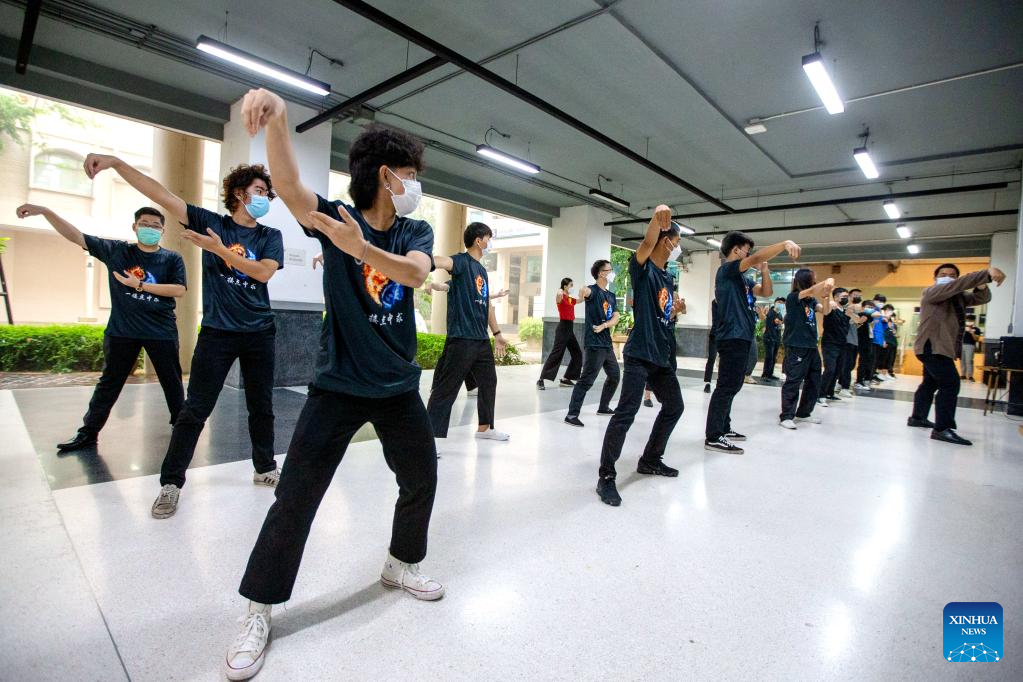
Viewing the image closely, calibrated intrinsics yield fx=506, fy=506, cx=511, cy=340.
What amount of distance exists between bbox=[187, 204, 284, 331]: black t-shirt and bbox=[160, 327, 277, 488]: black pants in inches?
2.2

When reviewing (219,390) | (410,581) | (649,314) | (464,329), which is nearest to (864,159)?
(649,314)

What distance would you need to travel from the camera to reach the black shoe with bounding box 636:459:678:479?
3.17 m

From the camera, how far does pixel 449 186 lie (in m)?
9.93

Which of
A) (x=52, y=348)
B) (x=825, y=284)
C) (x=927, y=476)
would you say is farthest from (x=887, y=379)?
(x=52, y=348)

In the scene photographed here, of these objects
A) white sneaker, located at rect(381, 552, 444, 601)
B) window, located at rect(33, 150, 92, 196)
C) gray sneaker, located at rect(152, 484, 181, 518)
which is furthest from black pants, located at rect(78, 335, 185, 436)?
window, located at rect(33, 150, 92, 196)

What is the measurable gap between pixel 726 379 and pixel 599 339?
144cm

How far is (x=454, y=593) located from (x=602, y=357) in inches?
140

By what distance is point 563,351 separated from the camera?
7004 mm

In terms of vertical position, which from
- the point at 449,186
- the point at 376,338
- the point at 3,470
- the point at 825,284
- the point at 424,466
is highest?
the point at 449,186

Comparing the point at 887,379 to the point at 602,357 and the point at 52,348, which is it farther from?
the point at 52,348

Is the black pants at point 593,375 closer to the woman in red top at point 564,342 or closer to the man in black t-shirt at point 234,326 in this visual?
the woman in red top at point 564,342

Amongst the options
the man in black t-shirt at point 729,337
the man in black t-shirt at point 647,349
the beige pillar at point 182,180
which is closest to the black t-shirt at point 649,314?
the man in black t-shirt at point 647,349

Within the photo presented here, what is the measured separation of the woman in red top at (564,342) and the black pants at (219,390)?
4647 millimetres

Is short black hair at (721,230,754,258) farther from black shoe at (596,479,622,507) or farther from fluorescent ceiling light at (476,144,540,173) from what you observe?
fluorescent ceiling light at (476,144,540,173)
